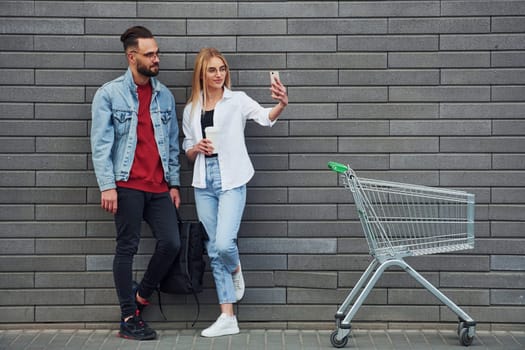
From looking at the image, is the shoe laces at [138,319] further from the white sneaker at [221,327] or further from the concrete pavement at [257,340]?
the white sneaker at [221,327]

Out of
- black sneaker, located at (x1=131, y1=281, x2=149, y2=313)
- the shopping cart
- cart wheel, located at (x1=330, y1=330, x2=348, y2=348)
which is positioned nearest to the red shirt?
black sneaker, located at (x1=131, y1=281, x2=149, y2=313)

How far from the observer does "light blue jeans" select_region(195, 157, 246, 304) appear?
630 cm

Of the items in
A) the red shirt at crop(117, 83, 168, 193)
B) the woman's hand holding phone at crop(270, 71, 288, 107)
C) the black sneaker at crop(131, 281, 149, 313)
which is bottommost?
the black sneaker at crop(131, 281, 149, 313)

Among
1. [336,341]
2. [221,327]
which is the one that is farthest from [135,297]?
[336,341]

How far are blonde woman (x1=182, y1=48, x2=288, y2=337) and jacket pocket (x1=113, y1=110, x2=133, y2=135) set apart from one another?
44 centimetres

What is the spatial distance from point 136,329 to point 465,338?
2.31m

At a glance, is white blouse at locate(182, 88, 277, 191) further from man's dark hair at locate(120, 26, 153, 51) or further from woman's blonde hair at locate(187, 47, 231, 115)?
man's dark hair at locate(120, 26, 153, 51)

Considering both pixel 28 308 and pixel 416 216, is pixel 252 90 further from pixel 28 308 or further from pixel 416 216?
pixel 28 308

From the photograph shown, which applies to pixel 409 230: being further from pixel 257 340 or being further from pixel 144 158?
pixel 144 158

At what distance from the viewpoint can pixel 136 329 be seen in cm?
635

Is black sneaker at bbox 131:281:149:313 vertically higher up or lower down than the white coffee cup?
lower down

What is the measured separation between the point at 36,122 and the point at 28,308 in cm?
139

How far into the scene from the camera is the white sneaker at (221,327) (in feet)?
21.1

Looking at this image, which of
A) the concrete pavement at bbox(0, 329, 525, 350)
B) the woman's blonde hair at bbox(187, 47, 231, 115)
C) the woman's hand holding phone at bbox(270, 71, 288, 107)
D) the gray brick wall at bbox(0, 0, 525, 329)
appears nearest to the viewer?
the woman's hand holding phone at bbox(270, 71, 288, 107)
